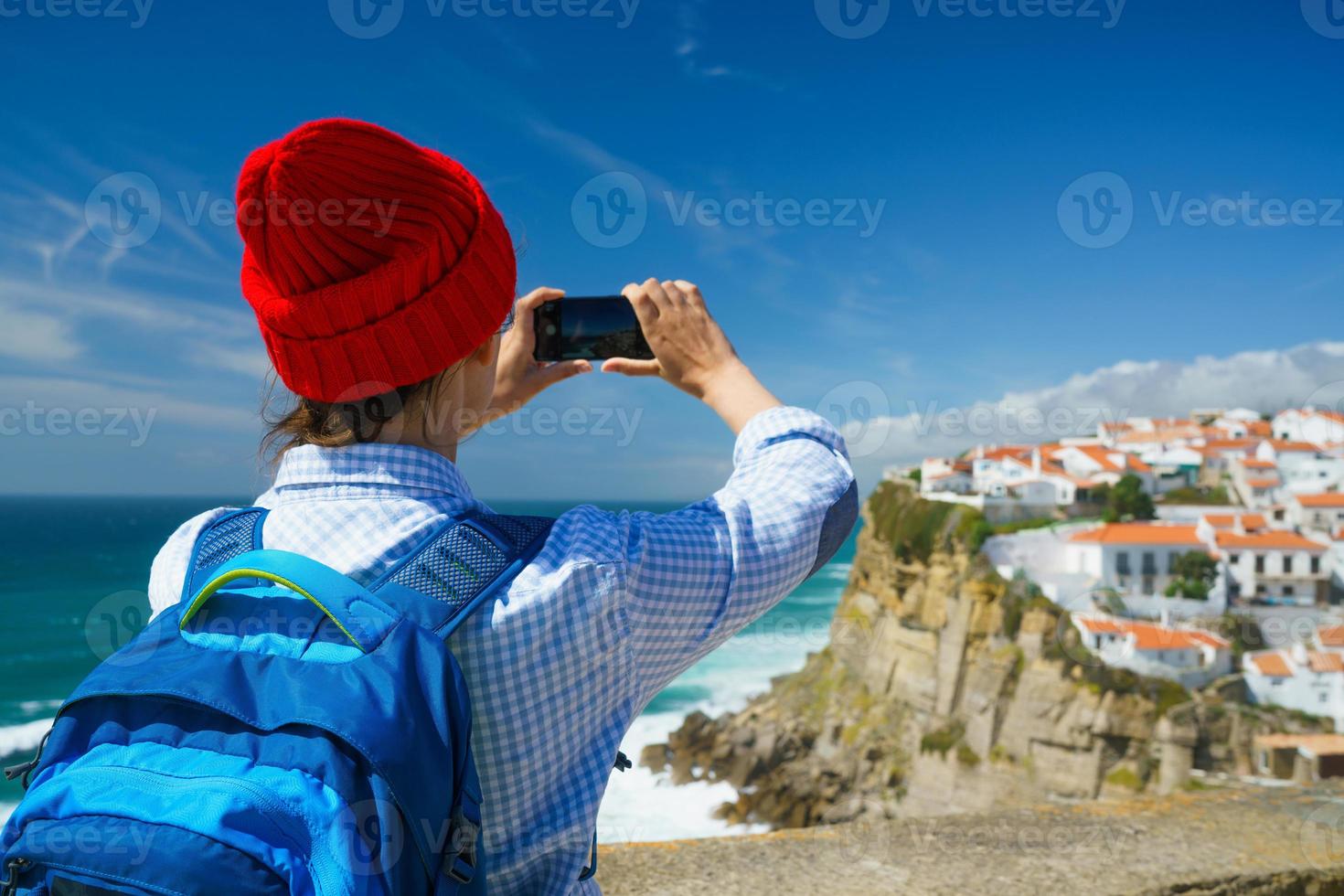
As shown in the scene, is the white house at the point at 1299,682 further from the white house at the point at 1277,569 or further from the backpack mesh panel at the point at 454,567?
the backpack mesh panel at the point at 454,567

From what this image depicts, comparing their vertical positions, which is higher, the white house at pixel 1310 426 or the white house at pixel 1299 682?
the white house at pixel 1310 426

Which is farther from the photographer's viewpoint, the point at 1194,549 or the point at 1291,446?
the point at 1291,446

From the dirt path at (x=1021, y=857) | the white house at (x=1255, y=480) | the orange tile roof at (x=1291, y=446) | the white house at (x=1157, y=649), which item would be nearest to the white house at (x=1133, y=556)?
the white house at (x=1157, y=649)

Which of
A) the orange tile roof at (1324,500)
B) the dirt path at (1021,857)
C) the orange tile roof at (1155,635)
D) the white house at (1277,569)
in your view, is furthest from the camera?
the orange tile roof at (1324,500)

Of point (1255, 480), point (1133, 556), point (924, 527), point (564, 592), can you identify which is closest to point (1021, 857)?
point (564, 592)

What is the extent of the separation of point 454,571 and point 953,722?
26564 mm

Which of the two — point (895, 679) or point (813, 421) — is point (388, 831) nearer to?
point (813, 421)

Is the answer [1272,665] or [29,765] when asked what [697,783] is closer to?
[1272,665]

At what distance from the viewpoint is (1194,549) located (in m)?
32.9

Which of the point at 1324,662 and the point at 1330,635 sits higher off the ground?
the point at 1330,635

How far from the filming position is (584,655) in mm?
861

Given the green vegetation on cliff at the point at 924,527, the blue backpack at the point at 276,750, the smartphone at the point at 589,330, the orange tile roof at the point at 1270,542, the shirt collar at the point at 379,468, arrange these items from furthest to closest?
the orange tile roof at the point at 1270,542 < the green vegetation on cliff at the point at 924,527 < the smartphone at the point at 589,330 < the shirt collar at the point at 379,468 < the blue backpack at the point at 276,750

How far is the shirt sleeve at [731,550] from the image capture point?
2.91ft

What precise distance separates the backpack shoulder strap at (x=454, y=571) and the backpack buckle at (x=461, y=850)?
0.53ft
